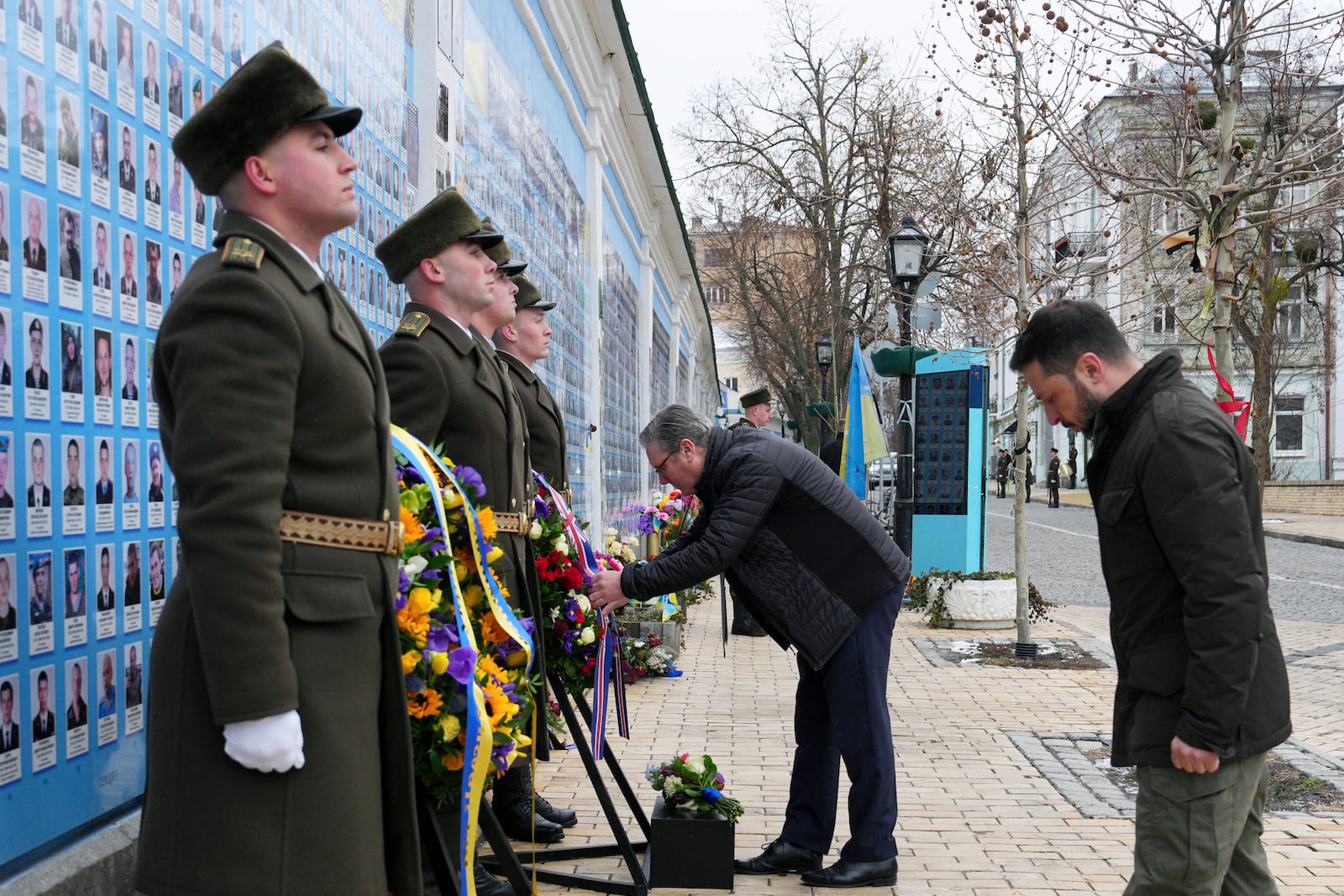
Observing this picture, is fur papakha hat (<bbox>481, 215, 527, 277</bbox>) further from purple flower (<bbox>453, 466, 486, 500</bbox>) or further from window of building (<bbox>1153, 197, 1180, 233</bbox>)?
window of building (<bbox>1153, 197, 1180, 233</bbox>)

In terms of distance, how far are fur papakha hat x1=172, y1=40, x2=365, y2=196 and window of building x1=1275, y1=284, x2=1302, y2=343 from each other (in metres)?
37.3

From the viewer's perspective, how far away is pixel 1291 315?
128 feet

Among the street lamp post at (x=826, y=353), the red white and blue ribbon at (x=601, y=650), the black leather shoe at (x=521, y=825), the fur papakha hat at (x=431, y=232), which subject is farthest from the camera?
the street lamp post at (x=826, y=353)

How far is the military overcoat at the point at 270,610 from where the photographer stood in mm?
2270

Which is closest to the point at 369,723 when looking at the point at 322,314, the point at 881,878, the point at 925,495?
the point at 322,314

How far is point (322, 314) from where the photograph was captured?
256 cm

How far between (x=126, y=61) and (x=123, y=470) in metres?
0.99

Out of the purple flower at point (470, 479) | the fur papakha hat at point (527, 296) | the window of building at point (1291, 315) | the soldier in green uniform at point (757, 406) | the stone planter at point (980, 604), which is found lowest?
the stone planter at point (980, 604)

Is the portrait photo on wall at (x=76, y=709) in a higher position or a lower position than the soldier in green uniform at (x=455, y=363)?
lower

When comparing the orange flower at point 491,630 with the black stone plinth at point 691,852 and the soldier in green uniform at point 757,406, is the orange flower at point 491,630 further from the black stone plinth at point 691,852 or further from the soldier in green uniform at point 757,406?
the soldier in green uniform at point 757,406

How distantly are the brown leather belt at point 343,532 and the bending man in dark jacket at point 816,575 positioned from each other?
7.13 feet

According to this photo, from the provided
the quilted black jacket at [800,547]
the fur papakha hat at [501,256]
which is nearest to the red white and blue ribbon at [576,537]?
the quilted black jacket at [800,547]

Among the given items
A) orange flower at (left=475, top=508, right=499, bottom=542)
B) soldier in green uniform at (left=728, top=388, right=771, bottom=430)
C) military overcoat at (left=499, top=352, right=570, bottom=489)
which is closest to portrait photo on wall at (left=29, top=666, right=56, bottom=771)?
orange flower at (left=475, top=508, right=499, bottom=542)

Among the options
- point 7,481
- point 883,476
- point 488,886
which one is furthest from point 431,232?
point 883,476
